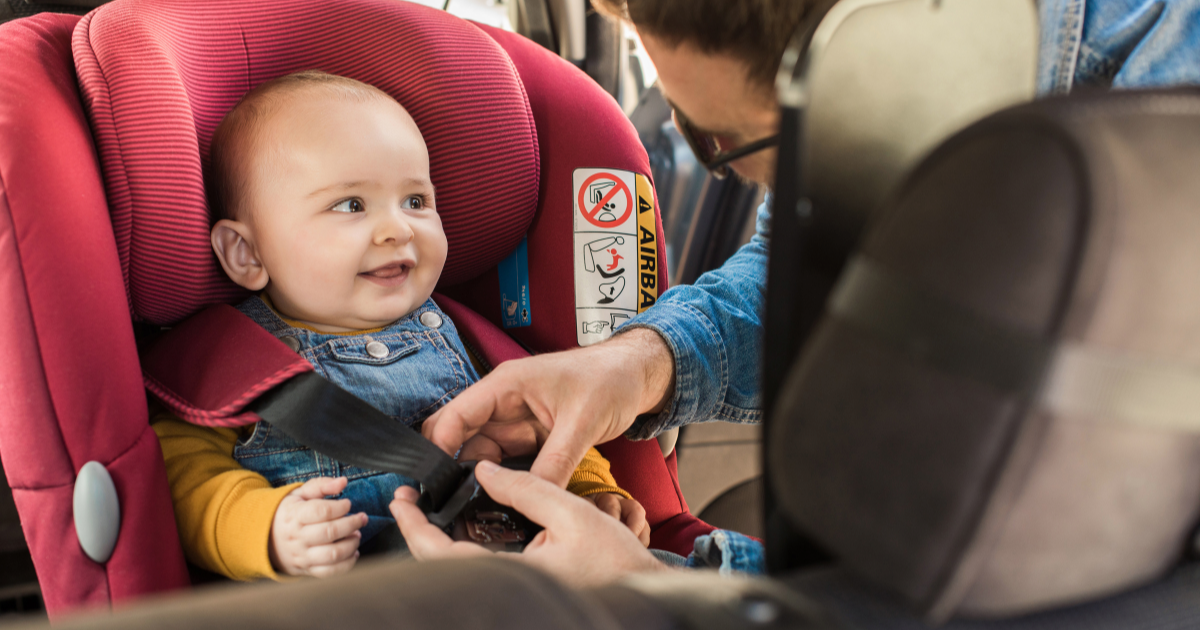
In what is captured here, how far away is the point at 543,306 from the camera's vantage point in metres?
1.30

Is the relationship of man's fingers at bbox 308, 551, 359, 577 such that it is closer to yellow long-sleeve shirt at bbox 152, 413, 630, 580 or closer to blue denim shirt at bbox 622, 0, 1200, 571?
yellow long-sleeve shirt at bbox 152, 413, 630, 580

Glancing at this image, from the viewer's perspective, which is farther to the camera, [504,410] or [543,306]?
[543,306]

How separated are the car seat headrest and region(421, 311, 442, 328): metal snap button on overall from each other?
8 cm

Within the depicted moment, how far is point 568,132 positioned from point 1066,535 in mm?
1054

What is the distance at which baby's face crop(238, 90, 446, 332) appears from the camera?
106 centimetres

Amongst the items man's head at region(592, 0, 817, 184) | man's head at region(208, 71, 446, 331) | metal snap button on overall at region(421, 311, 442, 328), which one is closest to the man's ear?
man's head at region(208, 71, 446, 331)

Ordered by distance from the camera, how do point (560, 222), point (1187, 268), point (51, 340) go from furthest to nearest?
1. point (560, 222)
2. point (51, 340)
3. point (1187, 268)

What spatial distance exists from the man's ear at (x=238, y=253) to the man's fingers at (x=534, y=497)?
49 cm

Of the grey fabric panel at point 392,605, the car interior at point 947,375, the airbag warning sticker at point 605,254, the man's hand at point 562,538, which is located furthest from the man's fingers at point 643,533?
the grey fabric panel at point 392,605

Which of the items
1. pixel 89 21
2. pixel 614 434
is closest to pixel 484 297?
pixel 614 434

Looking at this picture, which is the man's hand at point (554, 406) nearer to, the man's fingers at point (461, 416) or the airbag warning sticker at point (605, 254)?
the man's fingers at point (461, 416)

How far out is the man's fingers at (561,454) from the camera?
885 mm

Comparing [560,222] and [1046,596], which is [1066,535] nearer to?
[1046,596]

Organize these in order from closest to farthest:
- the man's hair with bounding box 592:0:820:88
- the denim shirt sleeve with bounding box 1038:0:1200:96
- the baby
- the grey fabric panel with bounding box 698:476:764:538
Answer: the denim shirt sleeve with bounding box 1038:0:1200:96 → the man's hair with bounding box 592:0:820:88 → the baby → the grey fabric panel with bounding box 698:476:764:538
